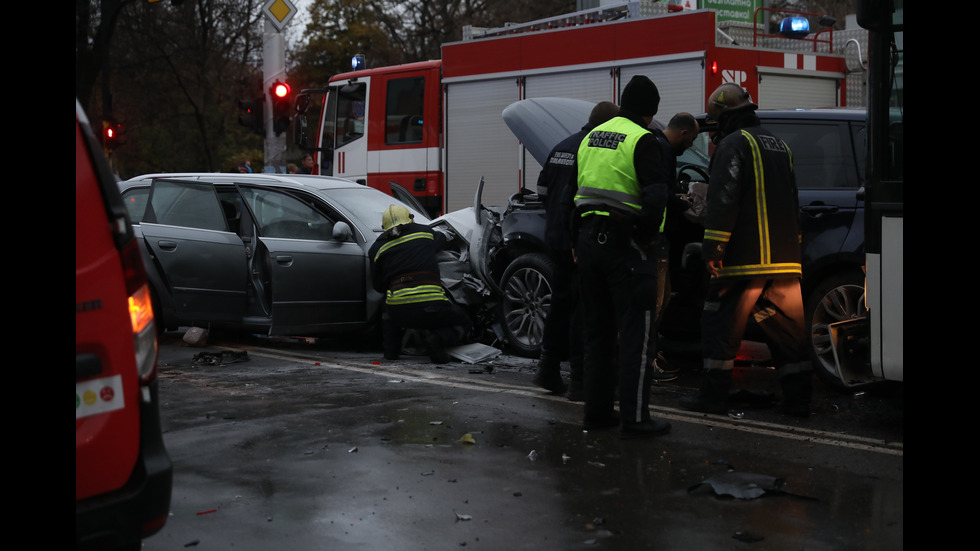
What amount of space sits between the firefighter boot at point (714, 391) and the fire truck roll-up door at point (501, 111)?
6199mm

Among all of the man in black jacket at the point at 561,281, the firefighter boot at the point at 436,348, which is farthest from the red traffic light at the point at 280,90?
the man in black jacket at the point at 561,281

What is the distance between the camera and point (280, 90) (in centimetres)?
1805

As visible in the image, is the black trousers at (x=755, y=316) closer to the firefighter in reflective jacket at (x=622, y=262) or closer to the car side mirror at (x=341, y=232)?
the firefighter in reflective jacket at (x=622, y=262)

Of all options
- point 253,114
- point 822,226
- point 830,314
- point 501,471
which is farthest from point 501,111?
point 501,471

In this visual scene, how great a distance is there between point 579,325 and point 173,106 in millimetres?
37638

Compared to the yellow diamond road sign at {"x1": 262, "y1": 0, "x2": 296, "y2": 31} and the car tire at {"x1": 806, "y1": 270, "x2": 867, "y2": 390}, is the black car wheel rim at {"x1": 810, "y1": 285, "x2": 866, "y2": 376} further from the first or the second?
the yellow diamond road sign at {"x1": 262, "y1": 0, "x2": 296, "y2": 31}

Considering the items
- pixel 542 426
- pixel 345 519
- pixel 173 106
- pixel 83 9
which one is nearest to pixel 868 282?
pixel 542 426

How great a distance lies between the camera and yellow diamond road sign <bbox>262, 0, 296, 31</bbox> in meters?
17.7

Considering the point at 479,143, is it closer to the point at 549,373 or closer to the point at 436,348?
the point at 436,348

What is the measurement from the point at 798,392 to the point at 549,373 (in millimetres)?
1627

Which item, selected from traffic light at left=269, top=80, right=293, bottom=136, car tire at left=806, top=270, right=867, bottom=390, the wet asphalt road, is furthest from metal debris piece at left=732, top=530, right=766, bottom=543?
traffic light at left=269, top=80, right=293, bottom=136

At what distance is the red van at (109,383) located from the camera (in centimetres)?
295
